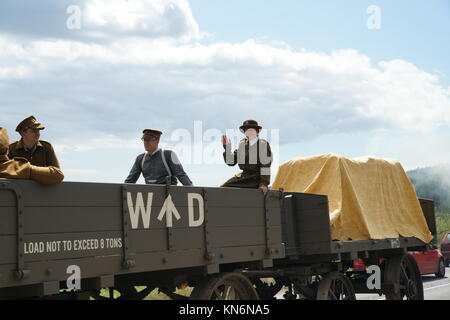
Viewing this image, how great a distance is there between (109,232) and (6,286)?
1103 millimetres

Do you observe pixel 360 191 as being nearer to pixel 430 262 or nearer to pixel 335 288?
pixel 335 288

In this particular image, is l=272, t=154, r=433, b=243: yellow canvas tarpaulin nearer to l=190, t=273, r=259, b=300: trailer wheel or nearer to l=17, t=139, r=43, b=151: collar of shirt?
l=190, t=273, r=259, b=300: trailer wheel

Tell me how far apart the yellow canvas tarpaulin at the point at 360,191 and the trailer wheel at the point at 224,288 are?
2.13m

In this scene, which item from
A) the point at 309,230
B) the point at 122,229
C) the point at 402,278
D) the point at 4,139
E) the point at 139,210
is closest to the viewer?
the point at 4,139

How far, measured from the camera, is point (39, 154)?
6.79 metres

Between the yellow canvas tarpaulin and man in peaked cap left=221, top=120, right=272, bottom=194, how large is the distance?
4.69 feet

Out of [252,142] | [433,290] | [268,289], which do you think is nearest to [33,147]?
[252,142]

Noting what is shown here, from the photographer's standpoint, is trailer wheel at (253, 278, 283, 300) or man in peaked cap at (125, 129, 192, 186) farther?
trailer wheel at (253, 278, 283, 300)

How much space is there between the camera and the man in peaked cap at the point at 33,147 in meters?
6.77

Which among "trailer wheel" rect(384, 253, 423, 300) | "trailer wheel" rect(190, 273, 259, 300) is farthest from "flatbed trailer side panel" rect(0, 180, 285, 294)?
Answer: "trailer wheel" rect(384, 253, 423, 300)

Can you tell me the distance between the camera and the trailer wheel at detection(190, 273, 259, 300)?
7.67 meters

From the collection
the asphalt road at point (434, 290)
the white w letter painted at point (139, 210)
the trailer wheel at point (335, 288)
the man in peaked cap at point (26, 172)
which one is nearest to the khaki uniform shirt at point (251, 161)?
the trailer wheel at point (335, 288)

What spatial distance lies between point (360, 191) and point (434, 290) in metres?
8.02
